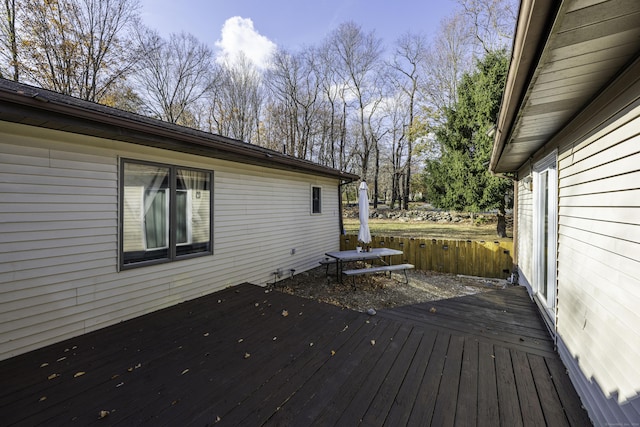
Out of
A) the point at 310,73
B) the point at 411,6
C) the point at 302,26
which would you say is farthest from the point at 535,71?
the point at 310,73

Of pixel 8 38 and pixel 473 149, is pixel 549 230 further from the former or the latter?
pixel 8 38

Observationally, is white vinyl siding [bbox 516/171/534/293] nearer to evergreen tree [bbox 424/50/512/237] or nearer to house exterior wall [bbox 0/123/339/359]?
evergreen tree [bbox 424/50/512/237]

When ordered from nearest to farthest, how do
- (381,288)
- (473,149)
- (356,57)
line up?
1. (381,288)
2. (473,149)
3. (356,57)

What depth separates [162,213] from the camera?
407 centimetres

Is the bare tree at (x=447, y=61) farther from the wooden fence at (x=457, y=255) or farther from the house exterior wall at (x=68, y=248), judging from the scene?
the house exterior wall at (x=68, y=248)

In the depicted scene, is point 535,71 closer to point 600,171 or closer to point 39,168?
point 600,171

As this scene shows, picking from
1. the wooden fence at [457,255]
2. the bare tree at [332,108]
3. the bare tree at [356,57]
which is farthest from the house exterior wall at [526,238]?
the bare tree at [356,57]

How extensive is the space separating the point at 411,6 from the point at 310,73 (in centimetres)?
1049

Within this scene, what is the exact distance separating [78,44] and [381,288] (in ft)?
54.5

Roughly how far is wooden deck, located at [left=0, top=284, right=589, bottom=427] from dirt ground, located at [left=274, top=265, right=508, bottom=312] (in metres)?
1.73

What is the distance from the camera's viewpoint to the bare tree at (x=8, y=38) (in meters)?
9.84

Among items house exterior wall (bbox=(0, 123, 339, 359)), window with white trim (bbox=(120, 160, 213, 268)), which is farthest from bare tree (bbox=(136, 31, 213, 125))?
house exterior wall (bbox=(0, 123, 339, 359))

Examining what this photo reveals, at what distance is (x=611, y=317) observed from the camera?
5.62ft

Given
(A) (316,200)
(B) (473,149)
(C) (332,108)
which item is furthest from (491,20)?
(A) (316,200)
